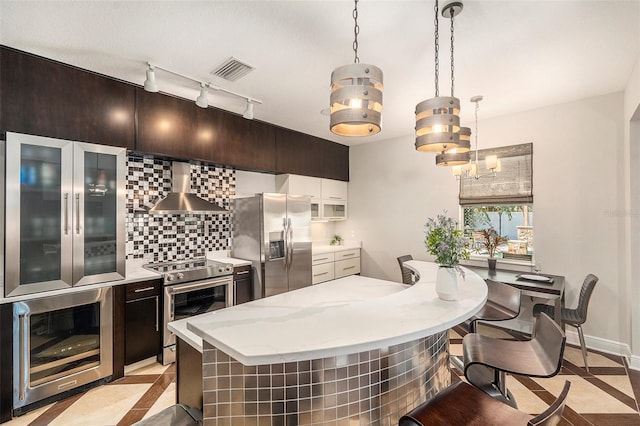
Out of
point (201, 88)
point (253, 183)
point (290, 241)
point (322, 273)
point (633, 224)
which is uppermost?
point (201, 88)

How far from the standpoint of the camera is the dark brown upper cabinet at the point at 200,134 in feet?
10.1

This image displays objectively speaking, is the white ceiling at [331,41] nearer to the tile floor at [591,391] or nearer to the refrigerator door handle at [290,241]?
the refrigerator door handle at [290,241]

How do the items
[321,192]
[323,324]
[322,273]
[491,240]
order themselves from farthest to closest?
[321,192], [322,273], [491,240], [323,324]

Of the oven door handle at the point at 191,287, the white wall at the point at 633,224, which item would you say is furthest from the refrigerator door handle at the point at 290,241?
the white wall at the point at 633,224

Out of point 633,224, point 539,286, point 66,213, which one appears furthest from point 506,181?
point 66,213

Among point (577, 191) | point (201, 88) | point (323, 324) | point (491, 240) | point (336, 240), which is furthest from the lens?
point (336, 240)

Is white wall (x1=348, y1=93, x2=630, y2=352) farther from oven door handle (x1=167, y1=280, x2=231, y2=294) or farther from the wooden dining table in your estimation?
oven door handle (x1=167, y1=280, x2=231, y2=294)

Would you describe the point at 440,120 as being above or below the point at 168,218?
above

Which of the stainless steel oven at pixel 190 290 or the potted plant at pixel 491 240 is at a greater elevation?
the potted plant at pixel 491 240

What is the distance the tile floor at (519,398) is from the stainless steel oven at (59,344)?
0.15m

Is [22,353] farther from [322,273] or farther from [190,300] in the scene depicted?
[322,273]

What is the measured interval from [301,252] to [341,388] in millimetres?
2962

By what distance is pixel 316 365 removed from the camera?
129 centimetres

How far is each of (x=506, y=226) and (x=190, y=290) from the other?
158 inches
